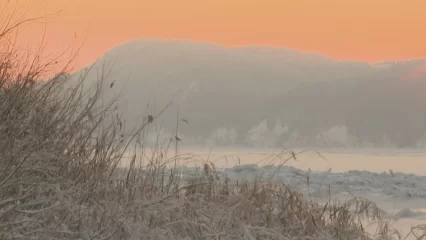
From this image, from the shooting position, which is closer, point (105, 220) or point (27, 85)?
point (105, 220)

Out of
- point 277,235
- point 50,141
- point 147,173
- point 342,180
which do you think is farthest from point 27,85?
point 342,180

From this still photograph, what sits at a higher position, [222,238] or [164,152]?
[164,152]

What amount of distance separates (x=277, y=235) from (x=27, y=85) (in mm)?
1890

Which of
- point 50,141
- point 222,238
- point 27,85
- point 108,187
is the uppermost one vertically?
point 27,85

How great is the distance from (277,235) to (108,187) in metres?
1.10

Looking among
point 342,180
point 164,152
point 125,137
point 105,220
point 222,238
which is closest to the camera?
point 105,220

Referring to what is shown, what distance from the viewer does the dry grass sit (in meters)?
3.71

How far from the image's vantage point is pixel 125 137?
482 centimetres

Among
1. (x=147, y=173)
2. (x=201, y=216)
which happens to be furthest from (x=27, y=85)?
(x=201, y=216)

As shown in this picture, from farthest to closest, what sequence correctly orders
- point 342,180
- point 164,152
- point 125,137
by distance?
1. point 342,180
2. point 164,152
3. point 125,137

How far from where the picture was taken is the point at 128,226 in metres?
3.83

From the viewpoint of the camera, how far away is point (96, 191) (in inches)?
158

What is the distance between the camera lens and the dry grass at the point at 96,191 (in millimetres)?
3715

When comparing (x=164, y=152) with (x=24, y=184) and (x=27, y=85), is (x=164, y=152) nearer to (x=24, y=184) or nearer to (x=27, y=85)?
(x=27, y=85)
